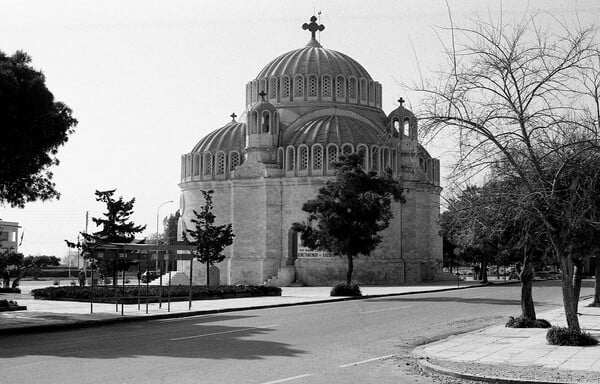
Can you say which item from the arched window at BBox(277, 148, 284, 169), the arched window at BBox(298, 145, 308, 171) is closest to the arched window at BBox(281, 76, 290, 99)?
the arched window at BBox(277, 148, 284, 169)

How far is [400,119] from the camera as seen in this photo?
6125 centimetres

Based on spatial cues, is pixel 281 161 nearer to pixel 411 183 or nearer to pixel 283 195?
pixel 283 195

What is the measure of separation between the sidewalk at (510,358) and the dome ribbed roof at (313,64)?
48.5 metres

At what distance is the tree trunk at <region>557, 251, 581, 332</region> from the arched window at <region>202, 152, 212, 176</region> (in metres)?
49.5

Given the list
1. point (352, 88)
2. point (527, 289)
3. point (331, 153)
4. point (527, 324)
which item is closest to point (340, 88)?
point (352, 88)

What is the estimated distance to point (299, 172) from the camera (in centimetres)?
5653

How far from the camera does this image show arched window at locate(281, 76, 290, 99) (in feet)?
208

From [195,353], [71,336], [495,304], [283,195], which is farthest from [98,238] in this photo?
[195,353]

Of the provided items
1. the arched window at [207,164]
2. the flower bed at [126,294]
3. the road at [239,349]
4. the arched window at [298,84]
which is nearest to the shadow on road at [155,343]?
the road at [239,349]

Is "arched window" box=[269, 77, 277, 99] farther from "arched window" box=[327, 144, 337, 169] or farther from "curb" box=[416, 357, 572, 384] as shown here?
"curb" box=[416, 357, 572, 384]

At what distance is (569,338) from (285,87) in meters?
51.4

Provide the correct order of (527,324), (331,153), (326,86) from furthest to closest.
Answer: (326,86), (331,153), (527,324)

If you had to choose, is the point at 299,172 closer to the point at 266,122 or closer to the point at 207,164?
the point at 266,122

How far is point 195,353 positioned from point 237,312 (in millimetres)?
12291
